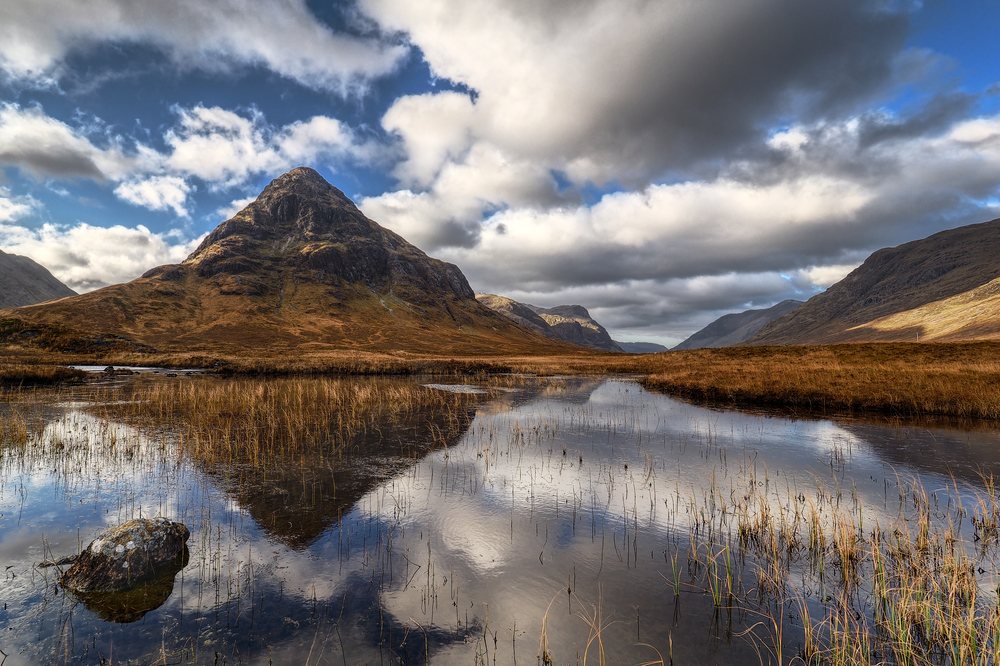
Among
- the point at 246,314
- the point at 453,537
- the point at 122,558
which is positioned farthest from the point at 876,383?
the point at 246,314

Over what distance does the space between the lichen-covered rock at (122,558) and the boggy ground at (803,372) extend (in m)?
33.3

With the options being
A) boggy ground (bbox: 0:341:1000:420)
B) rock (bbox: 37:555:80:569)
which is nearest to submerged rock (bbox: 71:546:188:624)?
rock (bbox: 37:555:80:569)

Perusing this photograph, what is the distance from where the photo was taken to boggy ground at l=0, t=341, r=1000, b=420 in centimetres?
2630

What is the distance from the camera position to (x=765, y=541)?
943cm

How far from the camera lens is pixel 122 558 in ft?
25.3

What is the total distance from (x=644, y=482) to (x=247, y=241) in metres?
230

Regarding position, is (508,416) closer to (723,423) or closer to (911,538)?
(723,423)

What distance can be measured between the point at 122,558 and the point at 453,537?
6334 millimetres

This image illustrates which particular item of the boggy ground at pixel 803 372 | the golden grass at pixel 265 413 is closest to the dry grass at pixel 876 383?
the boggy ground at pixel 803 372

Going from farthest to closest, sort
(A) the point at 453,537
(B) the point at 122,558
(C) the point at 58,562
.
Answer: (A) the point at 453,537 → (C) the point at 58,562 → (B) the point at 122,558

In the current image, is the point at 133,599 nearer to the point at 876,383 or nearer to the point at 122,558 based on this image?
the point at 122,558

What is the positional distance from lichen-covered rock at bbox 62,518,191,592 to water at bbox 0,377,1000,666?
334 millimetres

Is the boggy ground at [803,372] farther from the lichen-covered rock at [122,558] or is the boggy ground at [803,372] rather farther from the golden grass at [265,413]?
the lichen-covered rock at [122,558]

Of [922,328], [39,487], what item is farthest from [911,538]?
[922,328]
